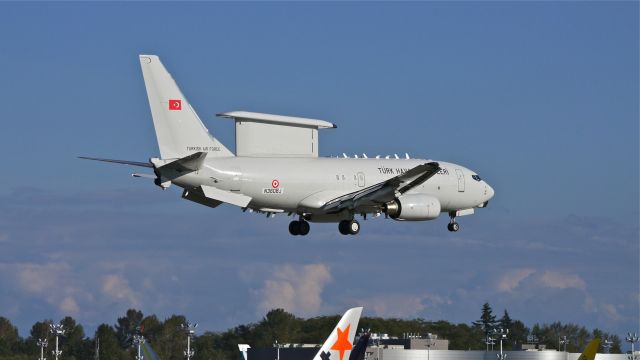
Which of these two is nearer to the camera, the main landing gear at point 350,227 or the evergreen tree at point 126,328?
the main landing gear at point 350,227

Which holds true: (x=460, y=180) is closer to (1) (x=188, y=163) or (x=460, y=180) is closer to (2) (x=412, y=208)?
(2) (x=412, y=208)

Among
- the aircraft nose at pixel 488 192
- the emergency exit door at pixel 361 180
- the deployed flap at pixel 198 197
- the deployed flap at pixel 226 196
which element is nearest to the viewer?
the deployed flap at pixel 226 196

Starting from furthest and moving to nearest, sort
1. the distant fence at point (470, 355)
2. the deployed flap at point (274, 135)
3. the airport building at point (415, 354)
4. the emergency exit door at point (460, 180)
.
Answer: the distant fence at point (470, 355) → the airport building at point (415, 354) → the emergency exit door at point (460, 180) → the deployed flap at point (274, 135)

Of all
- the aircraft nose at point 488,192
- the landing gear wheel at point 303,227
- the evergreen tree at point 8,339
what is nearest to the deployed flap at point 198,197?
the landing gear wheel at point 303,227

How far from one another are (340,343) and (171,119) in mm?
Answer: 28011

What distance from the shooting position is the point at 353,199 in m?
92.0

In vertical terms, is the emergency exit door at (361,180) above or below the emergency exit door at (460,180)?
below

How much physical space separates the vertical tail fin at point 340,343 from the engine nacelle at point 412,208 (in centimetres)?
3043

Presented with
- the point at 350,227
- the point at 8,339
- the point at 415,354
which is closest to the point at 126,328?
the point at 8,339

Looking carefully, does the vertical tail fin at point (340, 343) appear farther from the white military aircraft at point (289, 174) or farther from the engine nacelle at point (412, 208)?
the engine nacelle at point (412, 208)

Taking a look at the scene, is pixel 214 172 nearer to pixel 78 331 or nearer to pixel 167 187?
pixel 167 187

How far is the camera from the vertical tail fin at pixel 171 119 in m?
85.8

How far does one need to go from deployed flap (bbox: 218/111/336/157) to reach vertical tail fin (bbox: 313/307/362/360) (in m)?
29.8

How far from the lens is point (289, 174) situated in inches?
3492
